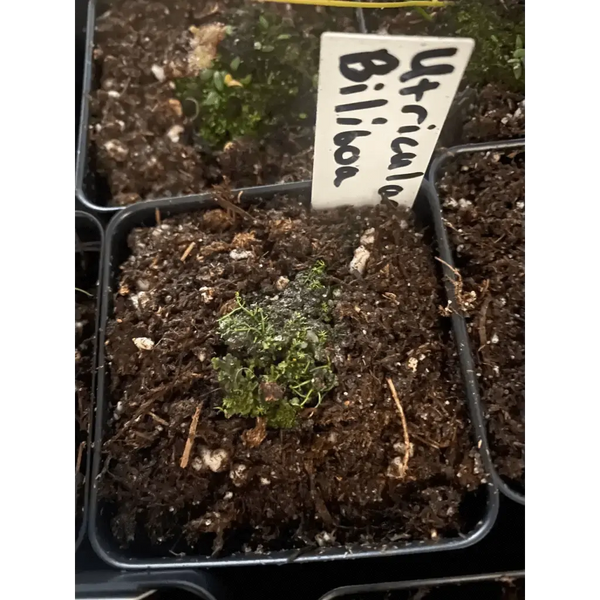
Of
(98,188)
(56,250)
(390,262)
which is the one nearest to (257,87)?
(98,188)

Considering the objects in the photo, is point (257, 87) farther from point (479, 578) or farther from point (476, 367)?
point (479, 578)

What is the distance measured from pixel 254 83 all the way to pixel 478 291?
72 cm

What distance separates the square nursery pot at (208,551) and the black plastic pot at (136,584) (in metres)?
0.02

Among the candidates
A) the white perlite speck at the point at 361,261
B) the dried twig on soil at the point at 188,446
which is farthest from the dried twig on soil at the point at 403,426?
the dried twig on soil at the point at 188,446

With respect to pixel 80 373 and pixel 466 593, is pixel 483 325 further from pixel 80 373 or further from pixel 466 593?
pixel 80 373

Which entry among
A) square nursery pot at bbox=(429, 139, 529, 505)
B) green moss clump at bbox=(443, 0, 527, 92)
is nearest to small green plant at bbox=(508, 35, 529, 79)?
green moss clump at bbox=(443, 0, 527, 92)

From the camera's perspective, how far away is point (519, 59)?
1284mm

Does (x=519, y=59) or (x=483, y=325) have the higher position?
(x=519, y=59)

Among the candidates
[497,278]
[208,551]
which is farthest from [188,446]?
[497,278]

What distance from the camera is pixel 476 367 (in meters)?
1.07

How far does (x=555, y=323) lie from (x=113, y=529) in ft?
2.70

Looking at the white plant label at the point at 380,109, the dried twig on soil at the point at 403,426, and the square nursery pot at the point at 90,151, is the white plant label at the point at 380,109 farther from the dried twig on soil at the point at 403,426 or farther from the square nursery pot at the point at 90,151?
the dried twig on soil at the point at 403,426

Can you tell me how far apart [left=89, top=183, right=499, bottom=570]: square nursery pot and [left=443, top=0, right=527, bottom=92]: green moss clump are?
1.23 ft

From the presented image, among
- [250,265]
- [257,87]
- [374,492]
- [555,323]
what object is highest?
[257,87]
